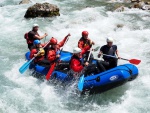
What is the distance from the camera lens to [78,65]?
8.91 metres

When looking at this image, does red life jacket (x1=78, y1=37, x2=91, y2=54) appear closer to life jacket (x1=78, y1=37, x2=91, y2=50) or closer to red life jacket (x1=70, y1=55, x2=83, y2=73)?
life jacket (x1=78, y1=37, x2=91, y2=50)

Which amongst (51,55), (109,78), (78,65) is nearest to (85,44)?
(51,55)

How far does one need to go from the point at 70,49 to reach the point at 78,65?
4.52m

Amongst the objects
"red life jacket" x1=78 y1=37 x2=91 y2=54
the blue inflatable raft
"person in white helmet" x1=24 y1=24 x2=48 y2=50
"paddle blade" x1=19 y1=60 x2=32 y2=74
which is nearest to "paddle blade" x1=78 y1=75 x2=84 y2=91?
the blue inflatable raft

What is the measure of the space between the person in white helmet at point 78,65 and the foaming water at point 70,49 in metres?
0.73

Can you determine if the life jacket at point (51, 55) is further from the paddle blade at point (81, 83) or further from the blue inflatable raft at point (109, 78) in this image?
the paddle blade at point (81, 83)

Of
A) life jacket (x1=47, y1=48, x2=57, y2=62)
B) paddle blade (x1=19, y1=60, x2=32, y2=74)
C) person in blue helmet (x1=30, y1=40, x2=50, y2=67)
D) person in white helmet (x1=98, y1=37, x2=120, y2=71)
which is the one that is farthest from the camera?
person in blue helmet (x1=30, y1=40, x2=50, y2=67)

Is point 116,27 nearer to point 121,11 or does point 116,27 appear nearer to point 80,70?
point 121,11

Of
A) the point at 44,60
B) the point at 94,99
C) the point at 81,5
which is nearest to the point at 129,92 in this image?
the point at 94,99

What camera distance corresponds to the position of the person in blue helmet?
10.3m

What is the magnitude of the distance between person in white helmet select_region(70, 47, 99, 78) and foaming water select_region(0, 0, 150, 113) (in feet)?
2.39

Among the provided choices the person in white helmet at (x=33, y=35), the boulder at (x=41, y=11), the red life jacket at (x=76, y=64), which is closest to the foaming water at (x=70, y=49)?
the boulder at (x=41, y=11)

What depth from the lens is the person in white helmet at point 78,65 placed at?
8844 mm

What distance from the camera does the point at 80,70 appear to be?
29.5 ft
